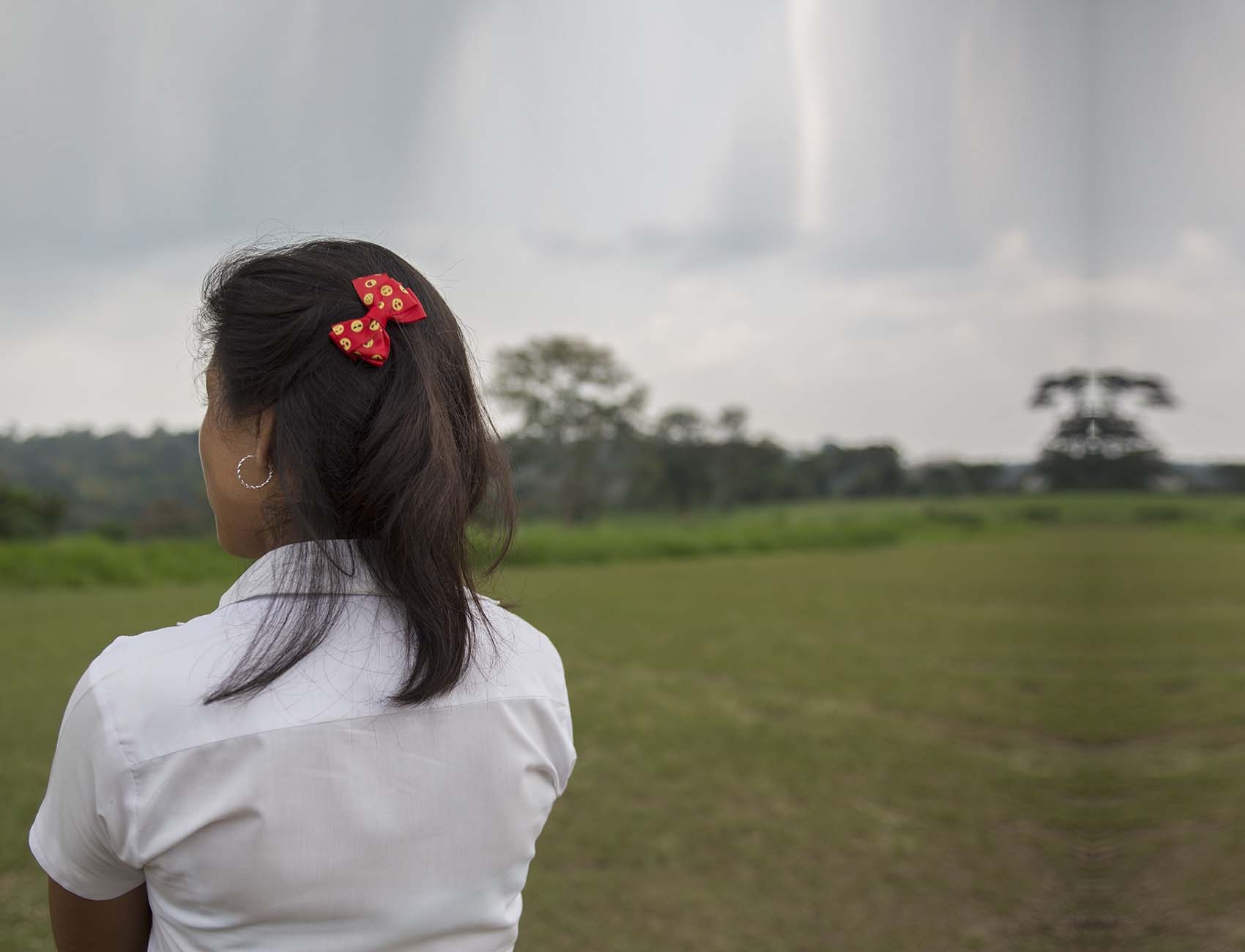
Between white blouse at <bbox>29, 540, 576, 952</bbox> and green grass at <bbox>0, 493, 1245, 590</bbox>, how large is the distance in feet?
0.83

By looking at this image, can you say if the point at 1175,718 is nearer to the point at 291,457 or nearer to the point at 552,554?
the point at 291,457

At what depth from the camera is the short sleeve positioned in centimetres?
66

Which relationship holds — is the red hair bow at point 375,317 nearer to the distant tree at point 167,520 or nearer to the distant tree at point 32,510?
the distant tree at point 167,520

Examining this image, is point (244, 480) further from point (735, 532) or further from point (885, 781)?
point (735, 532)

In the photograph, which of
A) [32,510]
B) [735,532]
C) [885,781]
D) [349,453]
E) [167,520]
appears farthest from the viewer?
[735,532]

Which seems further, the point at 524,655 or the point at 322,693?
the point at 524,655

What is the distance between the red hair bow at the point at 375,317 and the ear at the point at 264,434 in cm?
9

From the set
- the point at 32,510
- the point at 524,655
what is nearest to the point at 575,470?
the point at 32,510

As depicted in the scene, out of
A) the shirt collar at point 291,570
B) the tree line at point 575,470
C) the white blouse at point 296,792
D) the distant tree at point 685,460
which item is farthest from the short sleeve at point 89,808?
the distant tree at point 685,460

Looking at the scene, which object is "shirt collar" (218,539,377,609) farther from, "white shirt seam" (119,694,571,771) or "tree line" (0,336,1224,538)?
"tree line" (0,336,1224,538)

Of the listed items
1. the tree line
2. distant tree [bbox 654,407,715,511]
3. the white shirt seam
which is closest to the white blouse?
the white shirt seam

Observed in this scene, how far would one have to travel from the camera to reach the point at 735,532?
17.6 meters

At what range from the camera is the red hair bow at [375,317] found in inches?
30.7

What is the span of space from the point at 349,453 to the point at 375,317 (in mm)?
113
